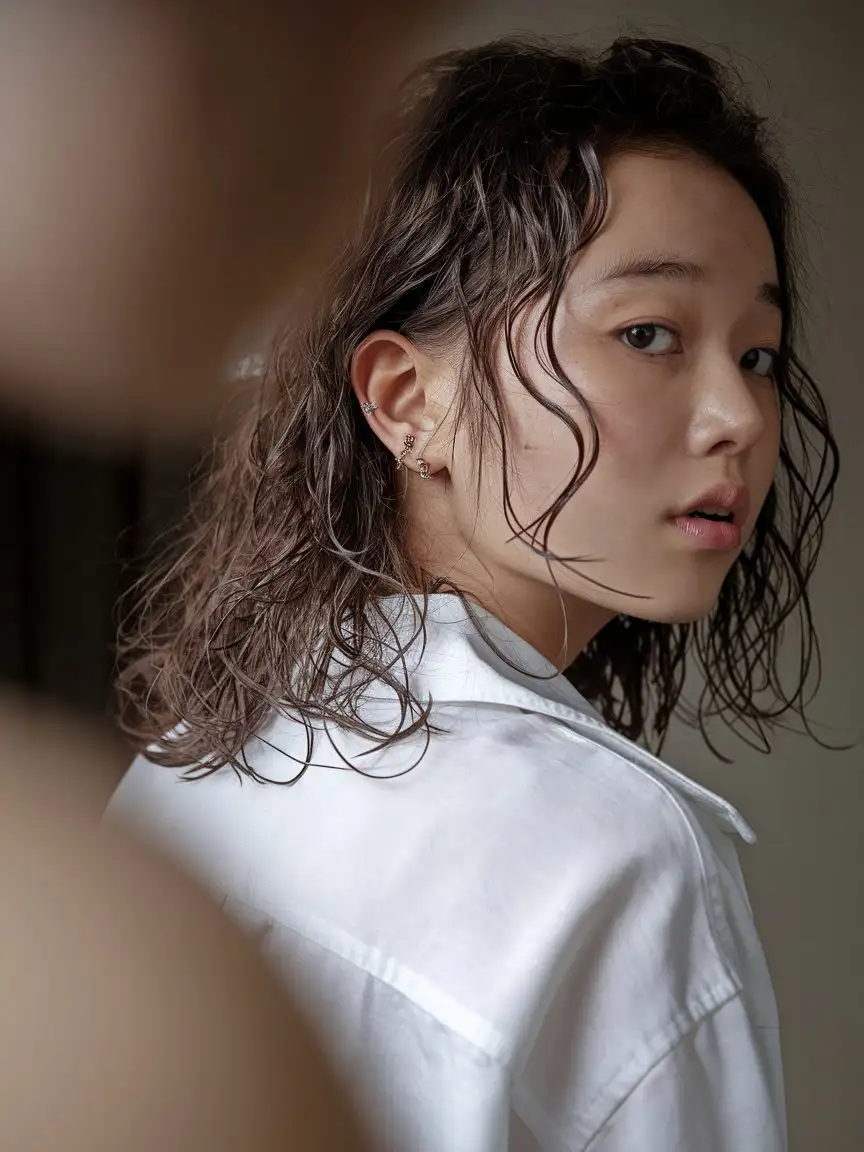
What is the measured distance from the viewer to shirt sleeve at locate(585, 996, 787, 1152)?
1.03 feet

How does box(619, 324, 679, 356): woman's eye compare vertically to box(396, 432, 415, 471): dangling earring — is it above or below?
above

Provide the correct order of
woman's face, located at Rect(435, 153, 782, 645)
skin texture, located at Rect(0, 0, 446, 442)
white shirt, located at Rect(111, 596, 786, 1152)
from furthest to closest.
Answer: woman's face, located at Rect(435, 153, 782, 645) → white shirt, located at Rect(111, 596, 786, 1152) → skin texture, located at Rect(0, 0, 446, 442)

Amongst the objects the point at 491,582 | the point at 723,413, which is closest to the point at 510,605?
the point at 491,582

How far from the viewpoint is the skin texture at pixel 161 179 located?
7 centimetres

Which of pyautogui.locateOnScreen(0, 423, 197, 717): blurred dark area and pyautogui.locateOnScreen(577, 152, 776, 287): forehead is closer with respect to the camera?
pyautogui.locateOnScreen(0, 423, 197, 717): blurred dark area

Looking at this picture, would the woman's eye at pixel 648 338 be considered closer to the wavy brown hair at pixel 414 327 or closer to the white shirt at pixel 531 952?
the wavy brown hair at pixel 414 327

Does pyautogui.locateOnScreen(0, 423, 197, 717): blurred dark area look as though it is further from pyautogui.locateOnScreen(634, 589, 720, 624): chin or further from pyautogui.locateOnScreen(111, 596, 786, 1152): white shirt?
pyautogui.locateOnScreen(634, 589, 720, 624): chin

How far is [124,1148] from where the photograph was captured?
0.08m

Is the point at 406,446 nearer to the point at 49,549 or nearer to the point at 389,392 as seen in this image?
the point at 389,392

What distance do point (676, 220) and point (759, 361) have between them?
0.27 feet

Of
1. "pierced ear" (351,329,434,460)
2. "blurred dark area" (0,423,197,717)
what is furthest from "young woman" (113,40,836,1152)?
"blurred dark area" (0,423,197,717)

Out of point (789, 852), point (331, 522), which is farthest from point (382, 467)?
point (789, 852)

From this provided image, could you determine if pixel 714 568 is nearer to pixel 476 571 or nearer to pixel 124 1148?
pixel 476 571

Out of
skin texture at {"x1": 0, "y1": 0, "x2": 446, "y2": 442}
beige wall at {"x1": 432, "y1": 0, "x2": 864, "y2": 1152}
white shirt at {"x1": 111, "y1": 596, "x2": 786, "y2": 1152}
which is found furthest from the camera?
beige wall at {"x1": 432, "y1": 0, "x2": 864, "y2": 1152}
